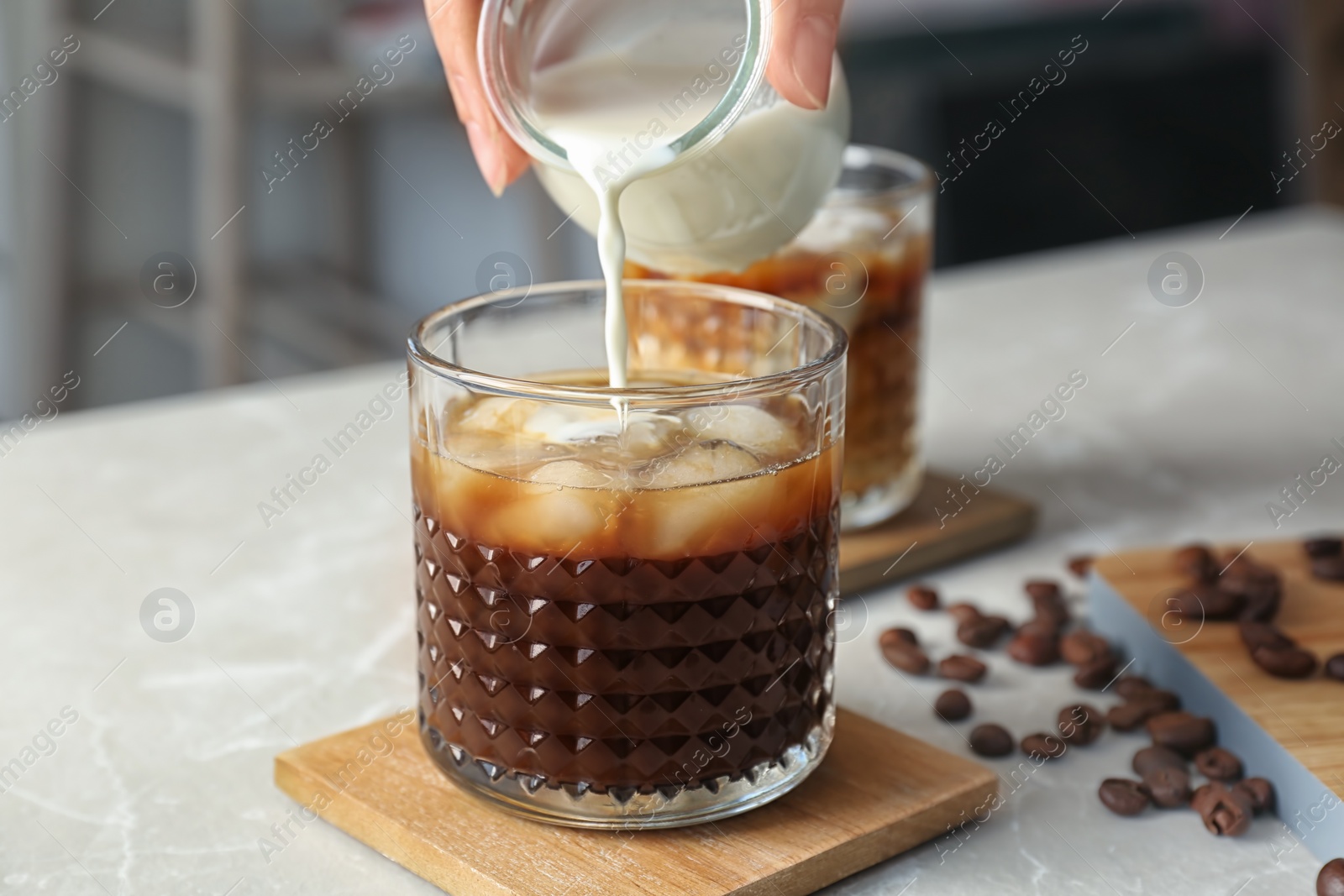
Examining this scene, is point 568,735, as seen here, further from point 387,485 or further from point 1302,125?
point 1302,125

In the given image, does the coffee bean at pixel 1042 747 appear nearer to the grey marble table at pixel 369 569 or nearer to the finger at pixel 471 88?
the grey marble table at pixel 369 569

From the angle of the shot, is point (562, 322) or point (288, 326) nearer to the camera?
point (562, 322)

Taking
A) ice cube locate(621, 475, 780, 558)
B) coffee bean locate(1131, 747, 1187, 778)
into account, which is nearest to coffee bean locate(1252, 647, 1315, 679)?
coffee bean locate(1131, 747, 1187, 778)

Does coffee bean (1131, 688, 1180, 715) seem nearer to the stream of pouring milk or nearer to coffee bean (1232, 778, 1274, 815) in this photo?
coffee bean (1232, 778, 1274, 815)

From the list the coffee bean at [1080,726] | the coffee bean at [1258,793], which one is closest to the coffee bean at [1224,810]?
the coffee bean at [1258,793]

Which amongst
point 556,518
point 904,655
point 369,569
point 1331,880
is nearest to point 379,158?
point 369,569

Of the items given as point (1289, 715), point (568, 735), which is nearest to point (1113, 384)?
point (1289, 715)
